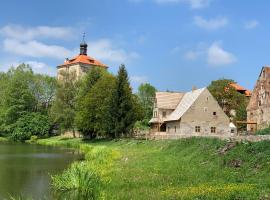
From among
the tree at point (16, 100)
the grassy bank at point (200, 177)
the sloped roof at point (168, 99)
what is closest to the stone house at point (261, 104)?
the sloped roof at point (168, 99)

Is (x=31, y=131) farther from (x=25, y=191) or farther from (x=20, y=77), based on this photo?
(x=25, y=191)

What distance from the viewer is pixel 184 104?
6462cm

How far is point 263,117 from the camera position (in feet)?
195

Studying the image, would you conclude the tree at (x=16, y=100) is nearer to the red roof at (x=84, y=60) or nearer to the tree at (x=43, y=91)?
the tree at (x=43, y=91)

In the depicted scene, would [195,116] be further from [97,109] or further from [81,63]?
[81,63]

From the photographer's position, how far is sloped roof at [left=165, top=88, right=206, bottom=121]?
61.9 m

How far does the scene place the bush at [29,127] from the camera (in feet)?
289

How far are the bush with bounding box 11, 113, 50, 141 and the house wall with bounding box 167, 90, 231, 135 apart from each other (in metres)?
36.8

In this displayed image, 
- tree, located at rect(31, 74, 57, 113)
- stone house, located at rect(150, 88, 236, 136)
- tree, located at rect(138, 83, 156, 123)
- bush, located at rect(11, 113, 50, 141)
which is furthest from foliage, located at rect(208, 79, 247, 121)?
tree, located at rect(31, 74, 57, 113)

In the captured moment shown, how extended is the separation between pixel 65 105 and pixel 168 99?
2144 cm

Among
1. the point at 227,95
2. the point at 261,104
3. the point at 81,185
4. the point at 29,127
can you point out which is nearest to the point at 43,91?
the point at 29,127

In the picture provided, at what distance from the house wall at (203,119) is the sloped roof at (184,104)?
→ 1.71ft

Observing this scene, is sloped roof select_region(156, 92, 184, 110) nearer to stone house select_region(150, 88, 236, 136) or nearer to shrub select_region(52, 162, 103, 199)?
stone house select_region(150, 88, 236, 136)

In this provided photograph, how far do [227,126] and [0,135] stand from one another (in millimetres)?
55587
